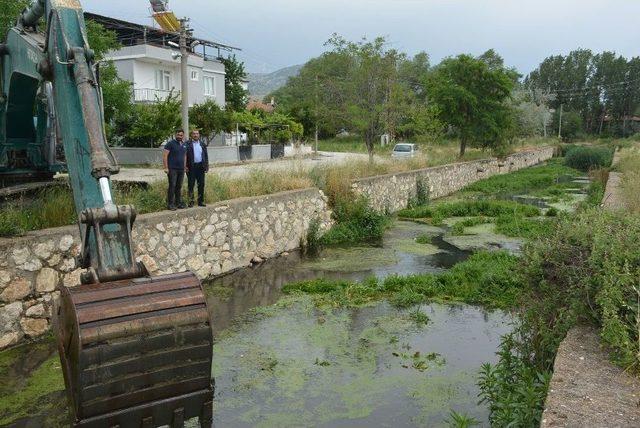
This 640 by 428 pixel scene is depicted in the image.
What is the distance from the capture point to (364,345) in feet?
24.9

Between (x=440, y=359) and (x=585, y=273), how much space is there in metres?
2.19

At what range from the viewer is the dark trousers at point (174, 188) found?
10.6 metres

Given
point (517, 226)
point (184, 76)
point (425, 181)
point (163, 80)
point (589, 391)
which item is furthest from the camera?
point (163, 80)

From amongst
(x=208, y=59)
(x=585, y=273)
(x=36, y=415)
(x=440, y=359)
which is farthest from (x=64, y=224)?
(x=208, y=59)

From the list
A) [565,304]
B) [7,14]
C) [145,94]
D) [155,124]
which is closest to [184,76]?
[7,14]

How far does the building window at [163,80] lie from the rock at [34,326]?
34523 millimetres

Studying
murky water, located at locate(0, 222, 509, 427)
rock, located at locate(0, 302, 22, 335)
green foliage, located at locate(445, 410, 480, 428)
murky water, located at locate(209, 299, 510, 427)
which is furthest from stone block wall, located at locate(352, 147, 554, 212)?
green foliage, located at locate(445, 410, 480, 428)

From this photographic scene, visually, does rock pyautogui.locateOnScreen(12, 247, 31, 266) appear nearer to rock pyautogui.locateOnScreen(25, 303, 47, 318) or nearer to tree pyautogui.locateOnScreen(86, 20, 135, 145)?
rock pyautogui.locateOnScreen(25, 303, 47, 318)

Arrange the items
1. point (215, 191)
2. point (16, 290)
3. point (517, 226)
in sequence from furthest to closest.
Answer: point (517, 226)
point (215, 191)
point (16, 290)

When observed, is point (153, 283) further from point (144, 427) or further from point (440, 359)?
point (440, 359)

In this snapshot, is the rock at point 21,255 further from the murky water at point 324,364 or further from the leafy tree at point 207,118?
the leafy tree at point 207,118

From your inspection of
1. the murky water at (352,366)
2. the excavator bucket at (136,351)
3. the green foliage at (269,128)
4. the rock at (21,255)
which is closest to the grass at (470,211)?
the murky water at (352,366)

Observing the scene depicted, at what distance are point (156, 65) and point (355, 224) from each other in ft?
94.2

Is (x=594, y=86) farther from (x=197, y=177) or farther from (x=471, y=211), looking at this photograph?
(x=197, y=177)
